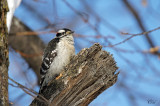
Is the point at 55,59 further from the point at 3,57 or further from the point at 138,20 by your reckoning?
the point at 138,20

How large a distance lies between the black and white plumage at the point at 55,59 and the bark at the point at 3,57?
1.01 metres

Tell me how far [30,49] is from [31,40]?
0.28 m

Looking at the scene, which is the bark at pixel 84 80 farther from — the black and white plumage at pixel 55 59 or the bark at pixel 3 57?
the black and white plumage at pixel 55 59

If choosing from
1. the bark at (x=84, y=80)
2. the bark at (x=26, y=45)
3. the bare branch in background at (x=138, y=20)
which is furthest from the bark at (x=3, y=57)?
the bare branch in background at (x=138, y=20)

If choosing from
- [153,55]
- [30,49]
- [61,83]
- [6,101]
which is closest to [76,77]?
[61,83]

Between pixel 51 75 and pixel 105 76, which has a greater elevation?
pixel 51 75

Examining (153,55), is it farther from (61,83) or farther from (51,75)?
(61,83)

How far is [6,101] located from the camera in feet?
11.3

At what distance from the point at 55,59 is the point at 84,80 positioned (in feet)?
3.90

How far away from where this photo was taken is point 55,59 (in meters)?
4.68

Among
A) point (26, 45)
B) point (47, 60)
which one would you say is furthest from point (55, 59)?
point (26, 45)

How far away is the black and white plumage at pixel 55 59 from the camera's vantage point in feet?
14.9

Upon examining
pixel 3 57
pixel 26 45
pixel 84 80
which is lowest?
pixel 84 80

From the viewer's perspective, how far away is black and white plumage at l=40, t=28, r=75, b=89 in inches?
179
